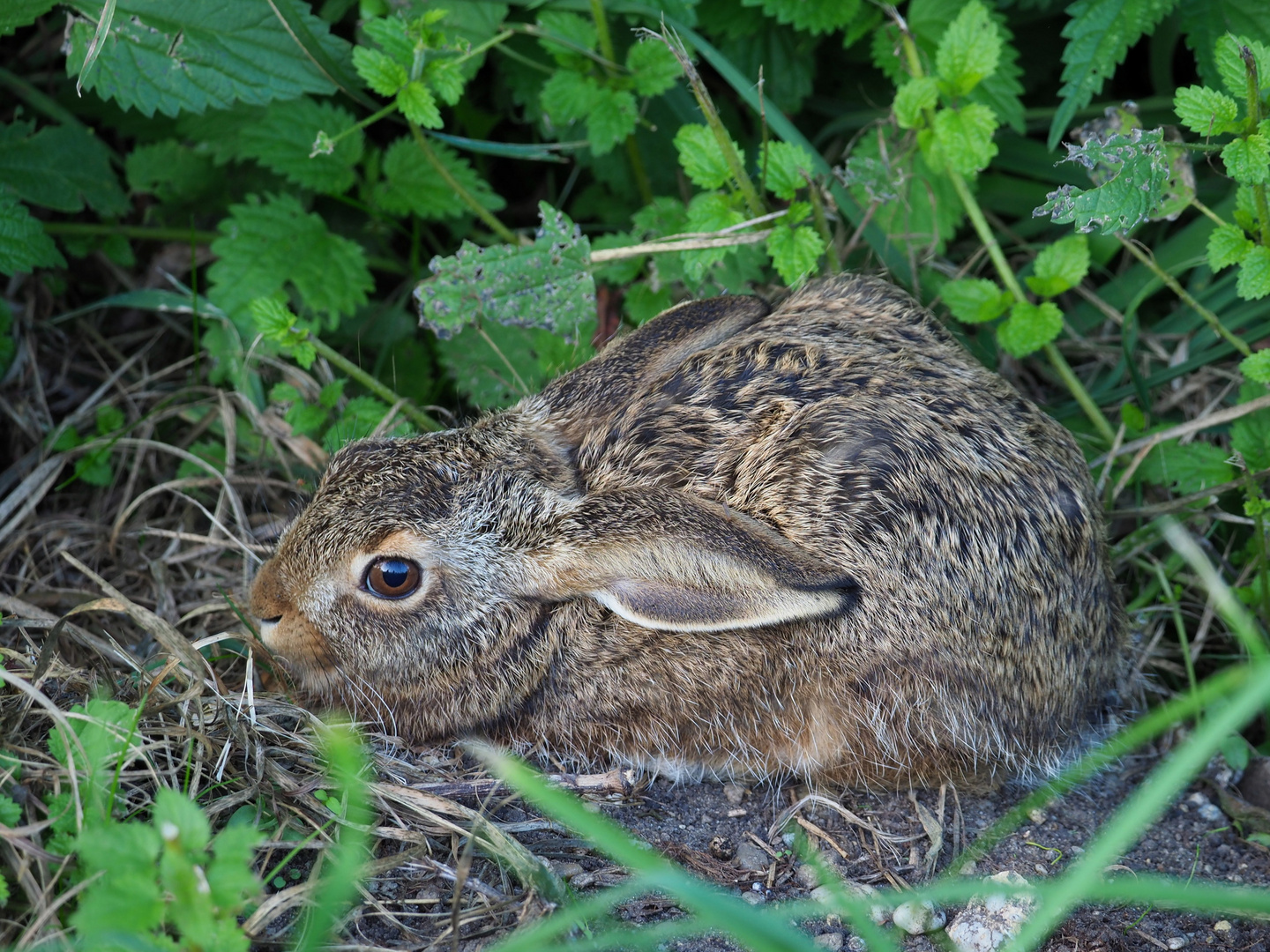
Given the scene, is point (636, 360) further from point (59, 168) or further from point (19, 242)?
point (59, 168)

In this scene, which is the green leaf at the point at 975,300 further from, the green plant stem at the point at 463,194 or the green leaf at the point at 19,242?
the green leaf at the point at 19,242

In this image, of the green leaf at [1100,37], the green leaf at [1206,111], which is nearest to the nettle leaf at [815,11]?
the green leaf at [1100,37]

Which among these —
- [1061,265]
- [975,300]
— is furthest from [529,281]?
[1061,265]

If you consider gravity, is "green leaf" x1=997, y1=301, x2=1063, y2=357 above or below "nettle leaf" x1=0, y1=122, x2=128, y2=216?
below

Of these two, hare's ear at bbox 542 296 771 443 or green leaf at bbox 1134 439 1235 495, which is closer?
hare's ear at bbox 542 296 771 443

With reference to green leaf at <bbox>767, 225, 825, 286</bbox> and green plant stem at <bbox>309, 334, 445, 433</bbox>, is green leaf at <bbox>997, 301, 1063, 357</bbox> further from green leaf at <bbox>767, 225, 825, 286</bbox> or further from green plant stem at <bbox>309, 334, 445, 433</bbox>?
green plant stem at <bbox>309, 334, 445, 433</bbox>

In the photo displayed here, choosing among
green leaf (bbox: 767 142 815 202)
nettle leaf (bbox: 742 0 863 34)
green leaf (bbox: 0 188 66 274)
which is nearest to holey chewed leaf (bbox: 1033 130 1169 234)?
green leaf (bbox: 767 142 815 202)
